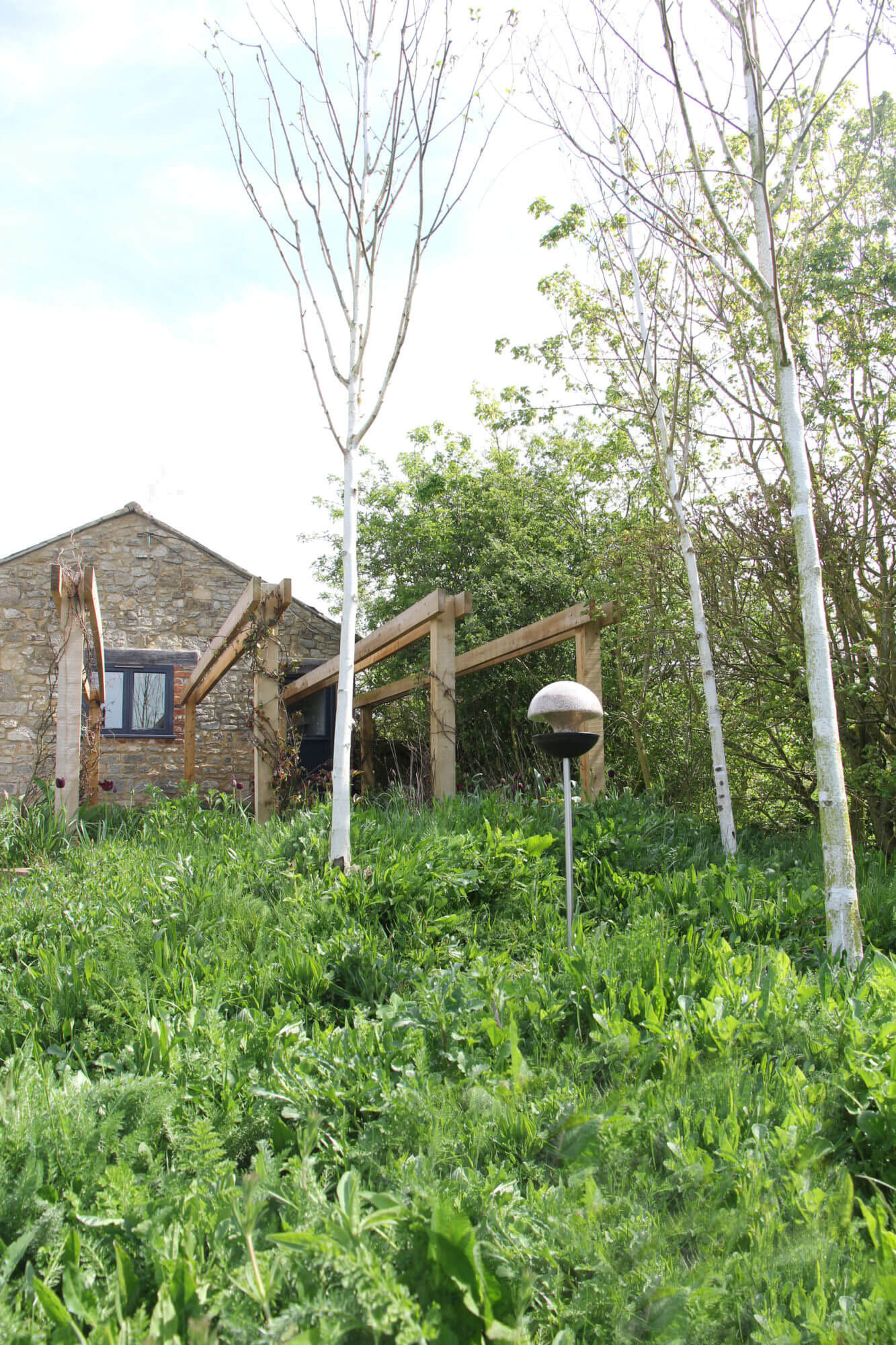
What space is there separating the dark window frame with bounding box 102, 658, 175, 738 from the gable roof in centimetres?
183

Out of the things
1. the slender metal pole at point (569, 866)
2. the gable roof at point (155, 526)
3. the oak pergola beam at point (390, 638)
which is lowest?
the slender metal pole at point (569, 866)

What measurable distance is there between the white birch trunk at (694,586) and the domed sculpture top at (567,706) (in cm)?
178

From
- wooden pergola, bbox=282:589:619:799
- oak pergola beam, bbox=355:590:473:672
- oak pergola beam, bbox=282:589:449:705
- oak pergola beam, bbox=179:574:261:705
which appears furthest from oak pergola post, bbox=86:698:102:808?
wooden pergola, bbox=282:589:619:799

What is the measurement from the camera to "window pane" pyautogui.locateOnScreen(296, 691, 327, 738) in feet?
39.0

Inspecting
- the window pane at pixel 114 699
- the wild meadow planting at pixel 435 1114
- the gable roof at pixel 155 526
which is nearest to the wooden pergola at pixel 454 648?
the wild meadow planting at pixel 435 1114

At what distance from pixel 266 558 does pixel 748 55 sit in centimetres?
1053

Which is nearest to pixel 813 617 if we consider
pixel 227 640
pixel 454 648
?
pixel 454 648

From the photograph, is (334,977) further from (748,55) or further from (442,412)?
(442,412)

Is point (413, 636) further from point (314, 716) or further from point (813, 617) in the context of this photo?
point (314, 716)

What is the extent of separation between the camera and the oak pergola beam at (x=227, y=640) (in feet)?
20.4

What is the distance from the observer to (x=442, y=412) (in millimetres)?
13438

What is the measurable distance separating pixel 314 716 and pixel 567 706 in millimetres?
8906

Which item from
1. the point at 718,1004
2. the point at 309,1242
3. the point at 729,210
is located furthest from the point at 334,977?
the point at 729,210

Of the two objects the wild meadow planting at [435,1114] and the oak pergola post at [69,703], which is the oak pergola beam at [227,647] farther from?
the wild meadow planting at [435,1114]
